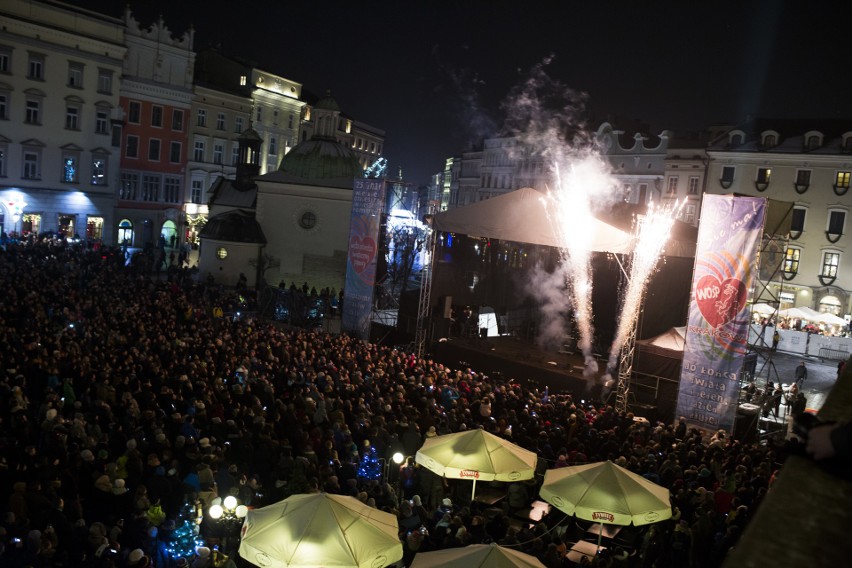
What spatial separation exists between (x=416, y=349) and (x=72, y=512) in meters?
16.1

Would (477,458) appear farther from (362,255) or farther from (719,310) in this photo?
(362,255)

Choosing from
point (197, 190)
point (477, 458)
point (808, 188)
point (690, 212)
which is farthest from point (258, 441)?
point (197, 190)

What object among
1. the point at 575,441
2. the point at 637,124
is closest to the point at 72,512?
the point at 575,441

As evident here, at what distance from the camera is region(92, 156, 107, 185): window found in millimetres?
43750

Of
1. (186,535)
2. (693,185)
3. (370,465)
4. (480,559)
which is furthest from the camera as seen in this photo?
(693,185)

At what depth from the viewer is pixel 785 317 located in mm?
35781

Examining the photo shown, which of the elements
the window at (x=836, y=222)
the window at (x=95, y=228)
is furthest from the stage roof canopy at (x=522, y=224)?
the window at (x=95, y=228)

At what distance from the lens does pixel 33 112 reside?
A: 40406 millimetres

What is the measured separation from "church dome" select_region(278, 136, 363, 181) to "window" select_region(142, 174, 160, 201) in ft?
45.7

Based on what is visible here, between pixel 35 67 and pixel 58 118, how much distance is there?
3.07 meters

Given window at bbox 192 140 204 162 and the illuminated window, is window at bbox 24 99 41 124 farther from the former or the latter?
the illuminated window

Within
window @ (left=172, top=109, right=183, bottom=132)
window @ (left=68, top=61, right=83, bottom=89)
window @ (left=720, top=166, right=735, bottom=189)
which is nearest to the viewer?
window @ (left=68, top=61, right=83, bottom=89)

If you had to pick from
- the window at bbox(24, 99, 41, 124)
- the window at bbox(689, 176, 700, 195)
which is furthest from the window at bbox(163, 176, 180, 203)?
the window at bbox(689, 176, 700, 195)

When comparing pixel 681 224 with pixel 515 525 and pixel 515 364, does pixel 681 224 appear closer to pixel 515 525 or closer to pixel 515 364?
pixel 515 364
